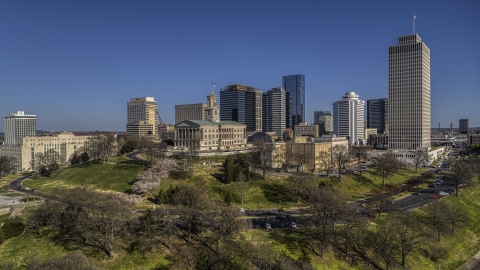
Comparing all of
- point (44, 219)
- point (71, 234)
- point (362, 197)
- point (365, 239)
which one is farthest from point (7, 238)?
point (362, 197)

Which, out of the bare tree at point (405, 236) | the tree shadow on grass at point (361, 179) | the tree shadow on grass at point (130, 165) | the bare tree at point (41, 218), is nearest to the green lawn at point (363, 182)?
the tree shadow on grass at point (361, 179)

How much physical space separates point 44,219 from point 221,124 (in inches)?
4330

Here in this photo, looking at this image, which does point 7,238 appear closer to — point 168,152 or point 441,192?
point 168,152

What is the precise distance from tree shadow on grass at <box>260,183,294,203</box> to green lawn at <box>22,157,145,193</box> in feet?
120

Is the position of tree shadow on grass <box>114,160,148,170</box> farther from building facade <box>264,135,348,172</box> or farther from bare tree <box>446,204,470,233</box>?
bare tree <box>446,204,470,233</box>

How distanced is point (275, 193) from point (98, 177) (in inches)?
2147

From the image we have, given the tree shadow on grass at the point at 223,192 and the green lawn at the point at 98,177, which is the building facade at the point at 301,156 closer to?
the tree shadow on grass at the point at 223,192

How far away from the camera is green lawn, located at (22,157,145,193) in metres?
99.9

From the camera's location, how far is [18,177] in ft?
422

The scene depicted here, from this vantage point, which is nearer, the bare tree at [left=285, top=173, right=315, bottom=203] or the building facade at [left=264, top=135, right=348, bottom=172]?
the bare tree at [left=285, top=173, right=315, bottom=203]

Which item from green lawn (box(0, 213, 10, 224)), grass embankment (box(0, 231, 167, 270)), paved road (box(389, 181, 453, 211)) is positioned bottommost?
grass embankment (box(0, 231, 167, 270))

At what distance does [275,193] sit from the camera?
92812 millimetres

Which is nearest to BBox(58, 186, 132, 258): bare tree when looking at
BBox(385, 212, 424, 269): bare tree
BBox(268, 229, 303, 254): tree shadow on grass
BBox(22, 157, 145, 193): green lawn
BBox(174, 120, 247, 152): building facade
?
BBox(268, 229, 303, 254): tree shadow on grass

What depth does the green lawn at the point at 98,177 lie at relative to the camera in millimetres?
99875
